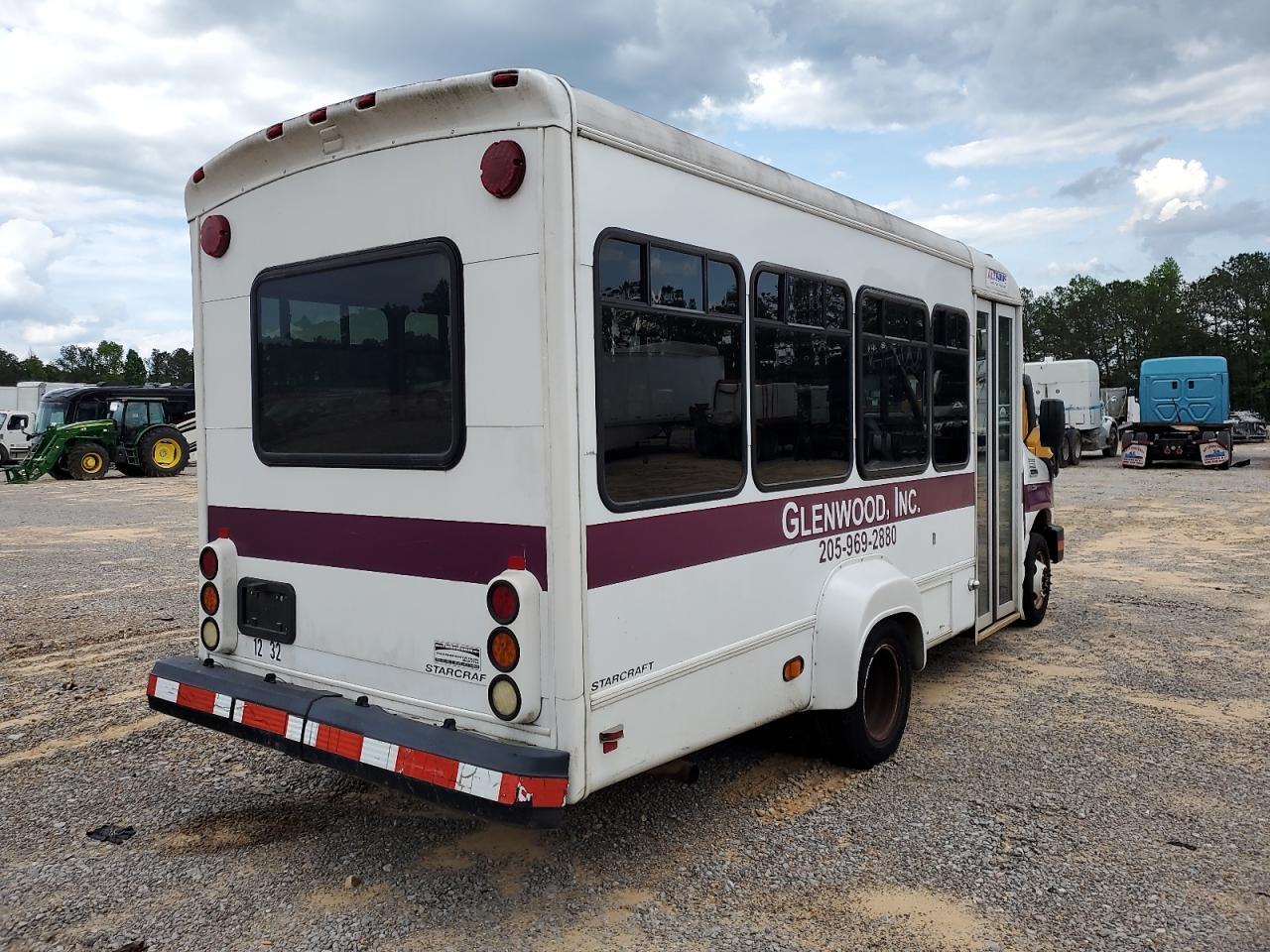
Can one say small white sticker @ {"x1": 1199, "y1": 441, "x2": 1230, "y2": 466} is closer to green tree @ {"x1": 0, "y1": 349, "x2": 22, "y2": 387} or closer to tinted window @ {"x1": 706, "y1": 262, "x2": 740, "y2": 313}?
tinted window @ {"x1": 706, "y1": 262, "x2": 740, "y2": 313}

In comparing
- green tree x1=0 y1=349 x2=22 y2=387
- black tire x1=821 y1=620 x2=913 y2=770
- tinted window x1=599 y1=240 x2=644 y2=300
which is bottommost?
black tire x1=821 y1=620 x2=913 y2=770

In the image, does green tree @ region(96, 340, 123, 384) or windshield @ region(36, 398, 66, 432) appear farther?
green tree @ region(96, 340, 123, 384)

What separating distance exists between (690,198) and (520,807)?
2.21m

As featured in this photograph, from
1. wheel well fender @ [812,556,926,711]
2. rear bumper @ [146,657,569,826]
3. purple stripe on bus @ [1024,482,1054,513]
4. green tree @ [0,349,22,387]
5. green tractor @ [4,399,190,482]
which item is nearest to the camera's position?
rear bumper @ [146,657,569,826]

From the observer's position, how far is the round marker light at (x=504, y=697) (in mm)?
3162

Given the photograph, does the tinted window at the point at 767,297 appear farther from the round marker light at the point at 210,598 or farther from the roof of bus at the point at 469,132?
the round marker light at the point at 210,598

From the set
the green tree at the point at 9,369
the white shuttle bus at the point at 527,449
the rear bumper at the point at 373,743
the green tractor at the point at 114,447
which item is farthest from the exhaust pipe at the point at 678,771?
the green tree at the point at 9,369

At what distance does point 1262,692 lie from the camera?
593 centimetres

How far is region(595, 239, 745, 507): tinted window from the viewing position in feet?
10.8

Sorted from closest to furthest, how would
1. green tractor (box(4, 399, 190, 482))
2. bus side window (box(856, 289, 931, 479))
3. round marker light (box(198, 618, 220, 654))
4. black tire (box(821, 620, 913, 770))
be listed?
round marker light (box(198, 618, 220, 654)) → black tire (box(821, 620, 913, 770)) → bus side window (box(856, 289, 931, 479)) → green tractor (box(4, 399, 190, 482))

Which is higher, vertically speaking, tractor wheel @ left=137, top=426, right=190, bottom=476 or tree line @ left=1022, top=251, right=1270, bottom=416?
tree line @ left=1022, top=251, right=1270, bottom=416

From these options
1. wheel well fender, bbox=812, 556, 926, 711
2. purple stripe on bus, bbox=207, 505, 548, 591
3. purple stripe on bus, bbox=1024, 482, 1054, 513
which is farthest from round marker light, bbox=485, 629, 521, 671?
purple stripe on bus, bbox=1024, 482, 1054, 513

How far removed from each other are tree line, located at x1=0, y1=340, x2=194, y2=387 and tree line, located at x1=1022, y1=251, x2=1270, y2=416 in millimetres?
70064

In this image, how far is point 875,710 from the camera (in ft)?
15.8
